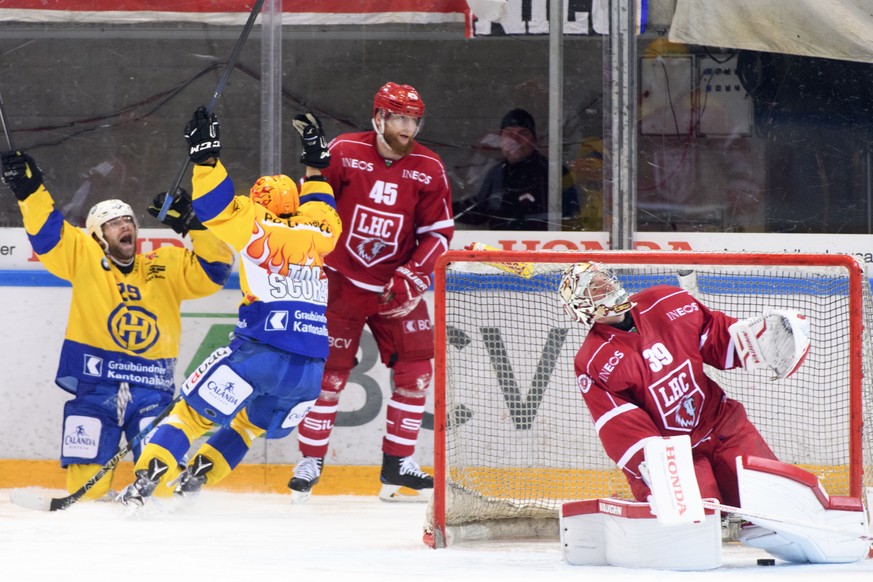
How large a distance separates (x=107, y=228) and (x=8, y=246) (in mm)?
519

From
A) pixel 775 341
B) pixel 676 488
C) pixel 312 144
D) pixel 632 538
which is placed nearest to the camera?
pixel 676 488

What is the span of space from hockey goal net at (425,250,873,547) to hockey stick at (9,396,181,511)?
984 millimetres

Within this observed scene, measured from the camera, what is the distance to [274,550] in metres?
3.29

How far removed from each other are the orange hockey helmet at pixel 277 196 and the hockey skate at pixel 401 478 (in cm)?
95

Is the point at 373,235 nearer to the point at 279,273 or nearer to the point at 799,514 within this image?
the point at 279,273

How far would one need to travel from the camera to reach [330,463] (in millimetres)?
4676

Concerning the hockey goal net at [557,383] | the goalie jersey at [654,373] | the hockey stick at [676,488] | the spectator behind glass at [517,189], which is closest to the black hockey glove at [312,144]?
the hockey goal net at [557,383]

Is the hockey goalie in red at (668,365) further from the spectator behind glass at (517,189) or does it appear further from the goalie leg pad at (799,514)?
the spectator behind glass at (517,189)

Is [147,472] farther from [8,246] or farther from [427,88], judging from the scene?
[427,88]

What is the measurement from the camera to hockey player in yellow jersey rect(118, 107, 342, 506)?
3.81 meters

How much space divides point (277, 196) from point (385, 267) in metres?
0.59

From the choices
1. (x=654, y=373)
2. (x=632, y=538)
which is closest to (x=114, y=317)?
(x=654, y=373)

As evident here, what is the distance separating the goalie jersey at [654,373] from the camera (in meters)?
3.18

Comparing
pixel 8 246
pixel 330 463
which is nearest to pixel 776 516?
pixel 330 463
